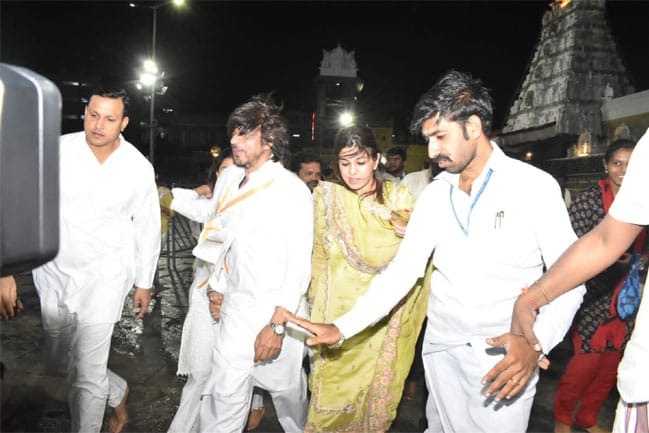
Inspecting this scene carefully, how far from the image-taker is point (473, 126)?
2602 millimetres

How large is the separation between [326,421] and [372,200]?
61.0 inches

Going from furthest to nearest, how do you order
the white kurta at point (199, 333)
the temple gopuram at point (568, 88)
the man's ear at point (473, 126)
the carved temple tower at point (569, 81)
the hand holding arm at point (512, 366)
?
the carved temple tower at point (569, 81) < the temple gopuram at point (568, 88) < the white kurta at point (199, 333) < the man's ear at point (473, 126) < the hand holding arm at point (512, 366)

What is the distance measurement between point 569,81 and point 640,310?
32990 mm

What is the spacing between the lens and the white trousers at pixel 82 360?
350 centimetres

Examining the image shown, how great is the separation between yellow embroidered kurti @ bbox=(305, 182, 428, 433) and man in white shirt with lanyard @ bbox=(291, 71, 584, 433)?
87 centimetres

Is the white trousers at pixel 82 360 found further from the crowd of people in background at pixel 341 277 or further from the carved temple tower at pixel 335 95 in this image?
the carved temple tower at pixel 335 95

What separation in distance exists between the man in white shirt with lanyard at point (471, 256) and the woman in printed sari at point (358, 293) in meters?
0.87

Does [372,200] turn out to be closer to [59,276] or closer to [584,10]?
[59,276]

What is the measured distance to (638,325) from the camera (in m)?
1.66

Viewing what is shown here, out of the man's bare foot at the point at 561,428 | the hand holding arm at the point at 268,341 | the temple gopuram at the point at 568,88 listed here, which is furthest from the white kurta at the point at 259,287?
the temple gopuram at the point at 568,88

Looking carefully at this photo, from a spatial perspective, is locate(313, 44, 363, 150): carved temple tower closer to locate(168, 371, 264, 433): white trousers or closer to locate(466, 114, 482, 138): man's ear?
locate(168, 371, 264, 433): white trousers

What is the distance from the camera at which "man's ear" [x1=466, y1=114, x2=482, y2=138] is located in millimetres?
2590

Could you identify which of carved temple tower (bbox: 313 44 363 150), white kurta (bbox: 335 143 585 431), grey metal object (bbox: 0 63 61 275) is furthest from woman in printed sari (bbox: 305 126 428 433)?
carved temple tower (bbox: 313 44 363 150)

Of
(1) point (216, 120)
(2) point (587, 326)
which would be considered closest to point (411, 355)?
(2) point (587, 326)
